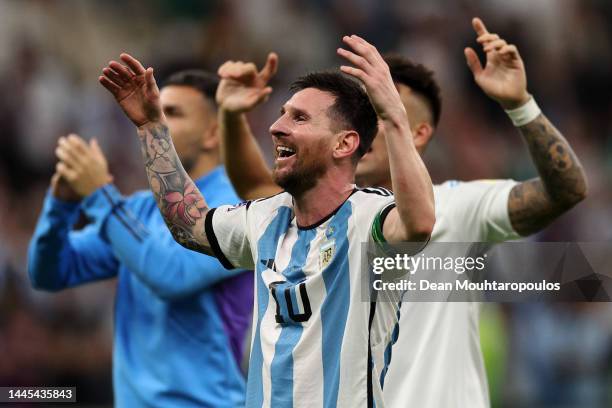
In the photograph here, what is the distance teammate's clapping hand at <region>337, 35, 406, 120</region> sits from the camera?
366 cm

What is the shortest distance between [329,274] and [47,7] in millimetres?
9569

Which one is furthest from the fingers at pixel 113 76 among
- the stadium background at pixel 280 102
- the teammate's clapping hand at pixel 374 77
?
the stadium background at pixel 280 102

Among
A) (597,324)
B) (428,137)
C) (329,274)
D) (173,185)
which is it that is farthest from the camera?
(597,324)

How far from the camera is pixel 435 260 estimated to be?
16.5ft

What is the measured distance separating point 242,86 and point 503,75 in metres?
1.44

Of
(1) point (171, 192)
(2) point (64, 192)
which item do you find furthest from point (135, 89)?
(2) point (64, 192)

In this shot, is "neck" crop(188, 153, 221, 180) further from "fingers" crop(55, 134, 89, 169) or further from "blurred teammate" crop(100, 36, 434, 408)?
"blurred teammate" crop(100, 36, 434, 408)

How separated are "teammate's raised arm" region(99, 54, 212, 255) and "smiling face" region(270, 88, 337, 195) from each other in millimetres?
476

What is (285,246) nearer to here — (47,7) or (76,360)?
(76,360)

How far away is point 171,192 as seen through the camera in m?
4.38

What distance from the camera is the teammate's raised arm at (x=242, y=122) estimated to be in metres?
5.52

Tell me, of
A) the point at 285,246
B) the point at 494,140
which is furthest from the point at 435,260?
the point at 494,140

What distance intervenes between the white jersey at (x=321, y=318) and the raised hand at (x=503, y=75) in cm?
100

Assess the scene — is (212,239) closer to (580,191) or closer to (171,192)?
(171,192)
